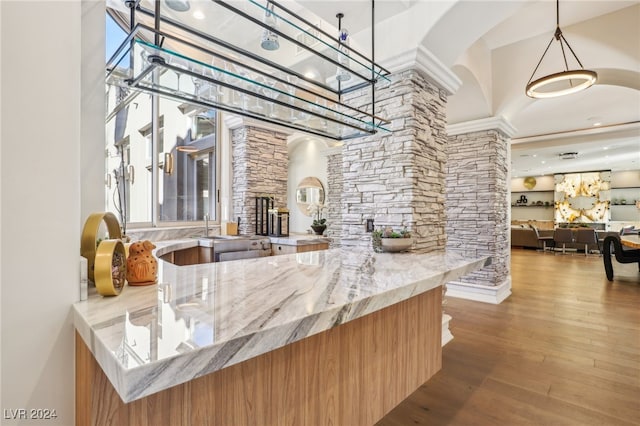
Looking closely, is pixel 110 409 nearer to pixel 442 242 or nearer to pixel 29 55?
pixel 29 55

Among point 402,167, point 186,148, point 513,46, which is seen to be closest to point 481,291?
point 402,167

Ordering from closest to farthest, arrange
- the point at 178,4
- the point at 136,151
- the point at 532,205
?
the point at 178,4, the point at 136,151, the point at 532,205

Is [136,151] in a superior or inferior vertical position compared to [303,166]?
inferior

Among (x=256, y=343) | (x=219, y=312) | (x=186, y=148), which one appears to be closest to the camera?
(x=256, y=343)

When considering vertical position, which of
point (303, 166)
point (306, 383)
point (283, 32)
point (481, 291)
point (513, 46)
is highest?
point (513, 46)

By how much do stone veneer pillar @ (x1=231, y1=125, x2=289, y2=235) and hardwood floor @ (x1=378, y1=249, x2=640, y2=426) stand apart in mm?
3025

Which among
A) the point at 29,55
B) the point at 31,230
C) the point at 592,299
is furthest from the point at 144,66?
the point at 592,299

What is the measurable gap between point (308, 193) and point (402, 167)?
4761mm

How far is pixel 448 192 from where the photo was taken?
4.84 meters

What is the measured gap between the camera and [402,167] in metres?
2.48

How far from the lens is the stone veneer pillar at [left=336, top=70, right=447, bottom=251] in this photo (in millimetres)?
2469

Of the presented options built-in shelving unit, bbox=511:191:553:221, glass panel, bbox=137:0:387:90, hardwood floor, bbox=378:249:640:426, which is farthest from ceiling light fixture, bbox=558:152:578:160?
glass panel, bbox=137:0:387:90

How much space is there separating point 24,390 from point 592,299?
604 centimetres

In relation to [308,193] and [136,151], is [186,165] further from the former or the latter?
[308,193]
